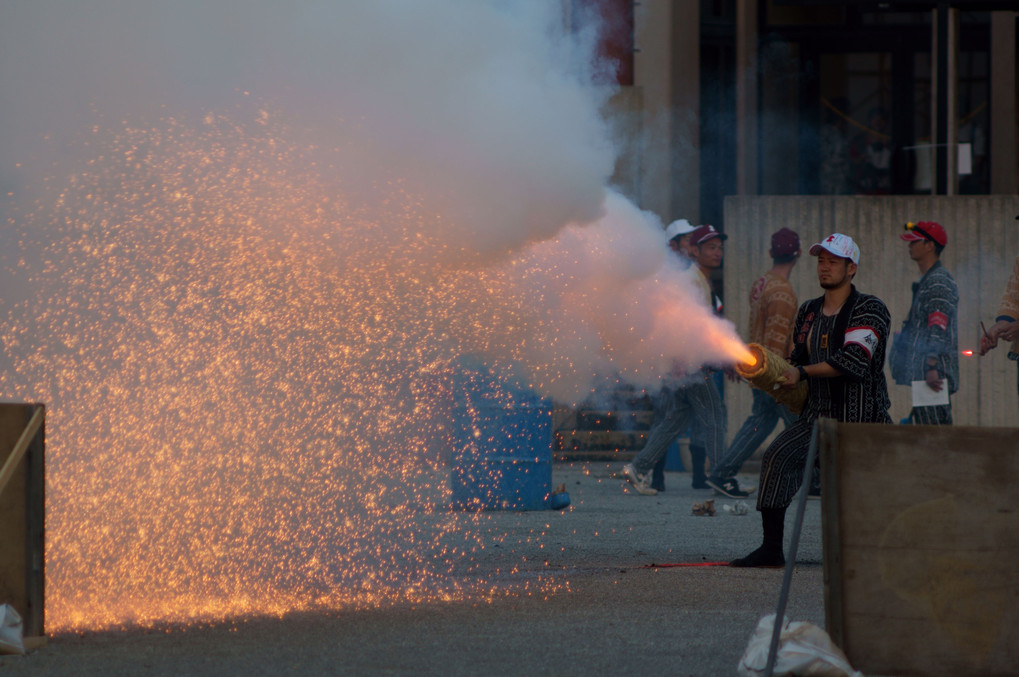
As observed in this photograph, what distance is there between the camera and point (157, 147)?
714cm

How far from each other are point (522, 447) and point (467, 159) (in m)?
2.86

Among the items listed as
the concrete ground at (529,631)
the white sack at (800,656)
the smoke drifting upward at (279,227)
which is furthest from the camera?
the smoke drifting upward at (279,227)

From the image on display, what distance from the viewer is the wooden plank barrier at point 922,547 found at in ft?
14.8

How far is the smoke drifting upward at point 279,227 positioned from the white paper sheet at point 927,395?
7.21 feet

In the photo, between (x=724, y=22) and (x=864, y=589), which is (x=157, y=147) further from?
(x=724, y=22)

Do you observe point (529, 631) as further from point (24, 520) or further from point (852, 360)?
point (852, 360)

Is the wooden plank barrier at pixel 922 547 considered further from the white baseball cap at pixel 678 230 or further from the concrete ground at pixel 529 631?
the white baseball cap at pixel 678 230

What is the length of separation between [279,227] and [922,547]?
12.9ft

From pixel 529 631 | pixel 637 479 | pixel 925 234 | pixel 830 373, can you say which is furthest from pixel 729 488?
pixel 529 631

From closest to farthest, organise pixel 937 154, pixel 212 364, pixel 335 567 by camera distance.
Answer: pixel 335 567 < pixel 212 364 < pixel 937 154

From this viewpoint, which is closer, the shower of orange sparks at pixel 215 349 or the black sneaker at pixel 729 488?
the shower of orange sparks at pixel 215 349

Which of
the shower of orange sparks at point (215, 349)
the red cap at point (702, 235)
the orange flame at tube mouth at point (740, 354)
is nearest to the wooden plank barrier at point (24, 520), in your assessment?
the shower of orange sparks at point (215, 349)

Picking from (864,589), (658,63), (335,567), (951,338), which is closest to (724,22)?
(658,63)

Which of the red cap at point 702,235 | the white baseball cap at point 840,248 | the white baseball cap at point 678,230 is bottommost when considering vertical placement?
the white baseball cap at point 840,248
